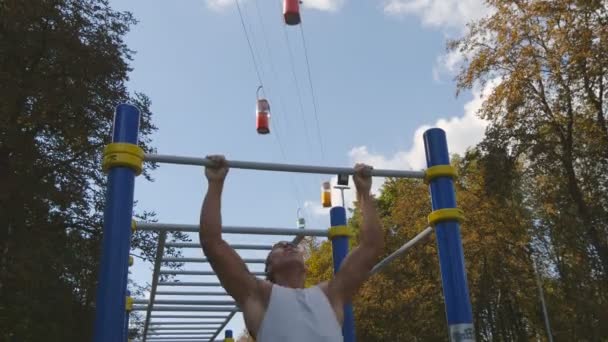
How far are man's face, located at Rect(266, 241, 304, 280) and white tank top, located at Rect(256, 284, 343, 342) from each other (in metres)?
0.22

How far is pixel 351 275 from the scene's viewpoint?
2156mm

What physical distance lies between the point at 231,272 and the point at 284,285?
282 mm

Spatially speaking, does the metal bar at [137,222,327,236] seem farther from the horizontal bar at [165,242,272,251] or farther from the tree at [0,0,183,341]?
the tree at [0,0,183,341]

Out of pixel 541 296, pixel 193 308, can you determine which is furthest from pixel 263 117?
pixel 541 296

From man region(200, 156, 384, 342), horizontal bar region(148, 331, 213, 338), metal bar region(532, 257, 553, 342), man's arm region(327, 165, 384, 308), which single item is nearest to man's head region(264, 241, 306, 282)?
man region(200, 156, 384, 342)

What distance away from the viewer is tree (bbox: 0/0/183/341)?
10336 millimetres

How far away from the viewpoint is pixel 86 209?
39.2ft

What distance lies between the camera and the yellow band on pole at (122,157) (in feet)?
8.52

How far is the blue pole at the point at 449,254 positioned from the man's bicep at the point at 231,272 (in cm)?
118

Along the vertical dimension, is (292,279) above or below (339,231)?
below

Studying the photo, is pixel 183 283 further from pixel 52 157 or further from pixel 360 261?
pixel 52 157

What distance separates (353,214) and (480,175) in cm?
760

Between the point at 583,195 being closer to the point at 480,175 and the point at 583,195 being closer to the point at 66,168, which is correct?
the point at 480,175

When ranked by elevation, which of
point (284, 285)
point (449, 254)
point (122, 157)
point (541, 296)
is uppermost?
point (541, 296)
